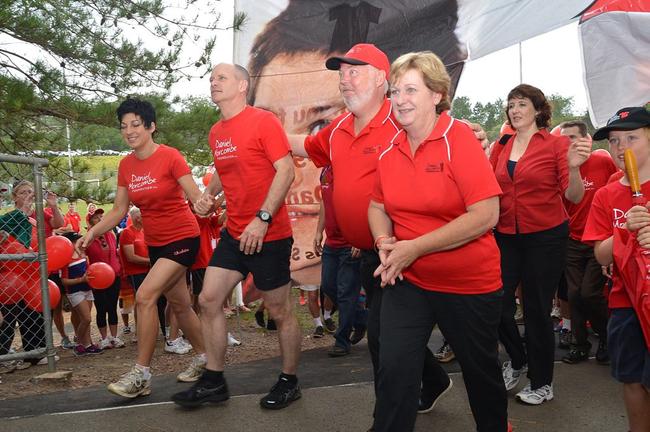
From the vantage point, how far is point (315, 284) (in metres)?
8.55

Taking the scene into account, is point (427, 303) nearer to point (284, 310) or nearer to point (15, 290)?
point (284, 310)

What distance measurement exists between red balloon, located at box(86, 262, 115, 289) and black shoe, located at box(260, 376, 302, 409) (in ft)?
13.0

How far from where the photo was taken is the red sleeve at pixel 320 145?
14.2ft

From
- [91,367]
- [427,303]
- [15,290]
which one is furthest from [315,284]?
[427,303]

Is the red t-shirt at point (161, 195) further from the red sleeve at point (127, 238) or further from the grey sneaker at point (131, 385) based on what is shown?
the red sleeve at point (127, 238)

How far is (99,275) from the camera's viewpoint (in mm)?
7988

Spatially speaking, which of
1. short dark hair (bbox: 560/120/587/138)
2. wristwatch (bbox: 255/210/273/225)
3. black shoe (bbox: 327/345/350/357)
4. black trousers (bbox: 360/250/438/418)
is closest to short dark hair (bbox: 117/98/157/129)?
wristwatch (bbox: 255/210/273/225)

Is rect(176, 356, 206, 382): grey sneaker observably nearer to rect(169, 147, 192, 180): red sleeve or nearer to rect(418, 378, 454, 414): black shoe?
rect(169, 147, 192, 180): red sleeve

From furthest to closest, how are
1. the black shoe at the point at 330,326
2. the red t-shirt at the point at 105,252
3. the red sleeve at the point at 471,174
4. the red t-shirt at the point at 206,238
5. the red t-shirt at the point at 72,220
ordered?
the red t-shirt at the point at 72,220 < the red t-shirt at the point at 105,252 < the black shoe at the point at 330,326 < the red t-shirt at the point at 206,238 < the red sleeve at the point at 471,174

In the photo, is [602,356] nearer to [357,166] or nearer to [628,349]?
[628,349]

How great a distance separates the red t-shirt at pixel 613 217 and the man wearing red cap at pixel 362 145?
1138mm

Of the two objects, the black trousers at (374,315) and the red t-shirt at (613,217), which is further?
the black trousers at (374,315)

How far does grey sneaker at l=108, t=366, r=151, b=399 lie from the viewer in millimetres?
4797

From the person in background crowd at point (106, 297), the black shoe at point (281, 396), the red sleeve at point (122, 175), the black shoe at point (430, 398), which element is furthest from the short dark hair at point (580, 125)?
the person in background crowd at point (106, 297)
